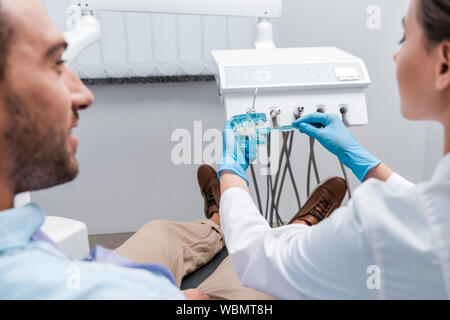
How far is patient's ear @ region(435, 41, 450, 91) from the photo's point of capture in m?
0.56

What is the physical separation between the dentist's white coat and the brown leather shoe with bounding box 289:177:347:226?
0.71m

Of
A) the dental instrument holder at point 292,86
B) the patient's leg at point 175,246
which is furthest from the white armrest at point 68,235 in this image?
the dental instrument holder at point 292,86

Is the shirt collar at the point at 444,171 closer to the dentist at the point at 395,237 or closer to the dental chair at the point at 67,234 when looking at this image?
the dentist at the point at 395,237

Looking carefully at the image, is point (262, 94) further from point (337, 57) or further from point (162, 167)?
point (162, 167)

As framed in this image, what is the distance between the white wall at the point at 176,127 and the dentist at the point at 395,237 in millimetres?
1192

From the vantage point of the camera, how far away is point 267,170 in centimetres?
183

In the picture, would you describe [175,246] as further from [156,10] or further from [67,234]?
[156,10]

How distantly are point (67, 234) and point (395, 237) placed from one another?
24.3 inches

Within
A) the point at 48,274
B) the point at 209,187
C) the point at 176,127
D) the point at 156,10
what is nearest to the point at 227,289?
the point at 48,274

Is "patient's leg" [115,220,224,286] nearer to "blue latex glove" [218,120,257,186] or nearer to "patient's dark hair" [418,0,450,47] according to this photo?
"blue latex glove" [218,120,257,186]

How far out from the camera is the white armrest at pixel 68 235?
2.63 feet
